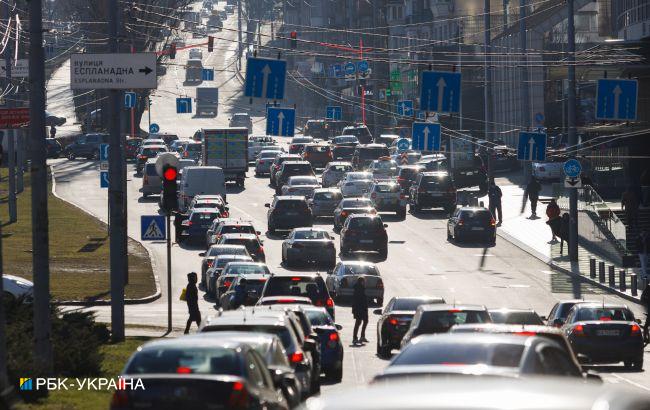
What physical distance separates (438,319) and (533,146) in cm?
3047

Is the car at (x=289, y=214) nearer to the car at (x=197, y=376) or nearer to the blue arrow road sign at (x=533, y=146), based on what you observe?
the blue arrow road sign at (x=533, y=146)

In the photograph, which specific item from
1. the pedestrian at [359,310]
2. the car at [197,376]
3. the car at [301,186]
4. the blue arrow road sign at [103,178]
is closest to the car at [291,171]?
the car at [301,186]

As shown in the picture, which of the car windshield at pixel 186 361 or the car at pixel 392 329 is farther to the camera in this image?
the car at pixel 392 329

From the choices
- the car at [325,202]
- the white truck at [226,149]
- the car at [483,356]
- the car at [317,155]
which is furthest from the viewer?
the car at [317,155]

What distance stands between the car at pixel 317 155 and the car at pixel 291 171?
11483 millimetres

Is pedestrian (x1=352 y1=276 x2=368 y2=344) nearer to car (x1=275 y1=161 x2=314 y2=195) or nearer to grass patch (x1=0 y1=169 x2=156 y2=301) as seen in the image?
grass patch (x1=0 y1=169 x2=156 y2=301)

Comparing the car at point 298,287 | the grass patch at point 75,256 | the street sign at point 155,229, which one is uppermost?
the street sign at point 155,229

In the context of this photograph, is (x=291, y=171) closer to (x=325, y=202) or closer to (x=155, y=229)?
(x=325, y=202)

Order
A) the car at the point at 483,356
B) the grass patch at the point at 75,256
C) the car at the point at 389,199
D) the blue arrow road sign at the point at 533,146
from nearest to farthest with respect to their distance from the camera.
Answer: the car at the point at 483,356 → the grass patch at the point at 75,256 → the blue arrow road sign at the point at 533,146 → the car at the point at 389,199

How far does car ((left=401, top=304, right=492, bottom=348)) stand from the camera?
2228 centimetres

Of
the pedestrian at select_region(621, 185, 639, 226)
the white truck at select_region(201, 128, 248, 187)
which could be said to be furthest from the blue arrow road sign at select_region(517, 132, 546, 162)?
the white truck at select_region(201, 128, 248, 187)

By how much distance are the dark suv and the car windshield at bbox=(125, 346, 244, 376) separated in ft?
246

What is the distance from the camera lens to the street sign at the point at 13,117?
123ft

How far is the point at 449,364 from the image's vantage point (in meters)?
12.1
